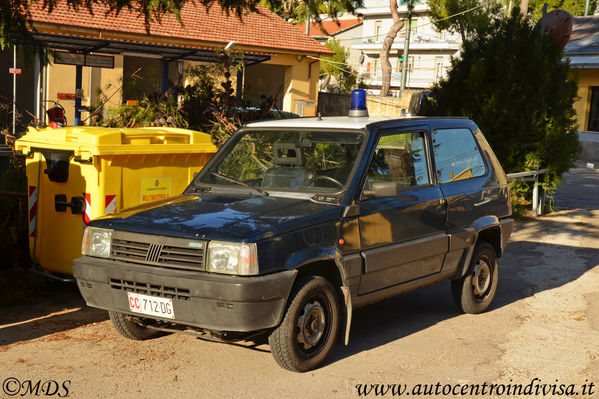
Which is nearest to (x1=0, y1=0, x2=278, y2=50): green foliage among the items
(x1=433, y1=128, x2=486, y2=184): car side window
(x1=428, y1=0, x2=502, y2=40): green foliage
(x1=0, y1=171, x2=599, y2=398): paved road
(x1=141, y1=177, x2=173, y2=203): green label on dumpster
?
(x1=141, y1=177, x2=173, y2=203): green label on dumpster

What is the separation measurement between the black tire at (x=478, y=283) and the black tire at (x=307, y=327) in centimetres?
204

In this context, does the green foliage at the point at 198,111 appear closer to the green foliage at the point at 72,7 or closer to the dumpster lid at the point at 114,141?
the green foliage at the point at 72,7

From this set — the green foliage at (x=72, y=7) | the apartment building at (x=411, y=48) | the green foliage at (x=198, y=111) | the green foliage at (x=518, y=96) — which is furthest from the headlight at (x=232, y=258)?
the apartment building at (x=411, y=48)

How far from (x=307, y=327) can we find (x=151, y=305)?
106cm

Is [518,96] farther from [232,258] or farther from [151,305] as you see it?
[151,305]

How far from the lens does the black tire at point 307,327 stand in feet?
17.5

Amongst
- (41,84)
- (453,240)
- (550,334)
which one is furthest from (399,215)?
(41,84)

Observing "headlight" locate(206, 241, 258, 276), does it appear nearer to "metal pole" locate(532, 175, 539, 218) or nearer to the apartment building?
"metal pole" locate(532, 175, 539, 218)

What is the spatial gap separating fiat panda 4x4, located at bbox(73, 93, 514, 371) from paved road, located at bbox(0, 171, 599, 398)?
240mm

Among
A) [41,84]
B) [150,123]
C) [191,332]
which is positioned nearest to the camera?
[191,332]

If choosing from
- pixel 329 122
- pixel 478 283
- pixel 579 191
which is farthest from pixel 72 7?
pixel 579 191

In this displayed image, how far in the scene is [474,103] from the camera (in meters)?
14.2

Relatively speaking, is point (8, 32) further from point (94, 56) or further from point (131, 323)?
point (94, 56)

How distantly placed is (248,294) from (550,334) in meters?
3.11
